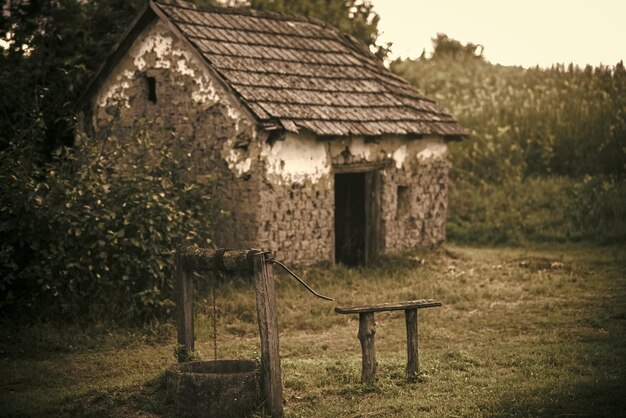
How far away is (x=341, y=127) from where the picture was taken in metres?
12.7

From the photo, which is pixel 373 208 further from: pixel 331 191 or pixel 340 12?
pixel 340 12

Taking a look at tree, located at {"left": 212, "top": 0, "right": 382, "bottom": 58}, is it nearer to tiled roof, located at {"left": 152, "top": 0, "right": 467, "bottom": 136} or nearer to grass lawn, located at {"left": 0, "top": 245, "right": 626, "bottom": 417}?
tiled roof, located at {"left": 152, "top": 0, "right": 467, "bottom": 136}

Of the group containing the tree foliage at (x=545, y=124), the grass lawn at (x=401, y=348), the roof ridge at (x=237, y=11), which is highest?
the roof ridge at (x=237, y=11)

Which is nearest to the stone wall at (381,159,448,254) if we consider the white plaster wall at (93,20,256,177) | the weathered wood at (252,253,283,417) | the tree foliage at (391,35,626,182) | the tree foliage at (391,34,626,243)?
the tree foliage at (391,34,626,243)

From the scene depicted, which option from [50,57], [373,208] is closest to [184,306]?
[373,208]

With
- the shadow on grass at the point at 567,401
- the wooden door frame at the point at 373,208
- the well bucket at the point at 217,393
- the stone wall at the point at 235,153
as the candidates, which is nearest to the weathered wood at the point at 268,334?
the well bucket at the point at 217,393

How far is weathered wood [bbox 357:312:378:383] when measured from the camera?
7309 millimetres

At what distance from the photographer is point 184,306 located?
757 cm

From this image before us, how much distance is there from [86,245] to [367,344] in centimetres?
424

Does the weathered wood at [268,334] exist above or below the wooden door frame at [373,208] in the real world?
below

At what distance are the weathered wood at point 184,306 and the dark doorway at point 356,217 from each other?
6334mm

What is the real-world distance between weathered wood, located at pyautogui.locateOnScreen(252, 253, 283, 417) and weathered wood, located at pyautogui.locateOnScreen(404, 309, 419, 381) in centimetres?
134

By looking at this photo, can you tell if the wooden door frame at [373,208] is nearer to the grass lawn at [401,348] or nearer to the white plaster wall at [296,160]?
the grass lawn at [401,348]

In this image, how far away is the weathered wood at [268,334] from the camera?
676 centimetres
